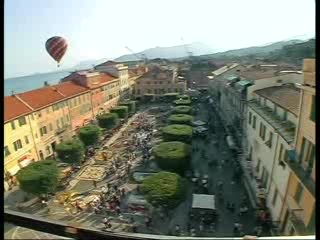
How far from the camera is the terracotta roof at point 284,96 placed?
572 inches

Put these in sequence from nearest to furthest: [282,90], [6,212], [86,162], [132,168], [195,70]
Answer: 1. [6,212]
2. [282,90]
3. [132,168]
4. [86,162]
5. [195,70]

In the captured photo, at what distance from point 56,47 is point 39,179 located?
15.0m

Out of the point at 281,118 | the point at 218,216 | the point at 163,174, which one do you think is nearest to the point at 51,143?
the point at 163,174

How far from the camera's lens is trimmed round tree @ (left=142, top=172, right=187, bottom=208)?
15.0 metres

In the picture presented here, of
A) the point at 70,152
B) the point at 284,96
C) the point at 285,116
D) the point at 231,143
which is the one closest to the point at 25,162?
the point at 70,152

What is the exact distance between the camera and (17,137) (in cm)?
2345

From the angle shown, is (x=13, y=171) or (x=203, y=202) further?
(x=13, y=171)

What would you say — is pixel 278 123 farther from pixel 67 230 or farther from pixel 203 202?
pixel 67 230

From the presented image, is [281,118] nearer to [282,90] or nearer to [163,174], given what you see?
[282,90]

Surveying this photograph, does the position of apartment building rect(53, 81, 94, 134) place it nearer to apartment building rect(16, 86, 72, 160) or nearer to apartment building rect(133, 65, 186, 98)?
apartment building rect(16, 86, 72, 160)

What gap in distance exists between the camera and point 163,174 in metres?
16.5

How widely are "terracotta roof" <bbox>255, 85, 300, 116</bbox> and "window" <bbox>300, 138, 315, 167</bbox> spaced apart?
8.21ft

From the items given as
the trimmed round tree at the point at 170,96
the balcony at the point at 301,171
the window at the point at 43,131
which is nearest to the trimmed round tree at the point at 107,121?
the window at the point at 43,131

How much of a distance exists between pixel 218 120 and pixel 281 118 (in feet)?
63.5
